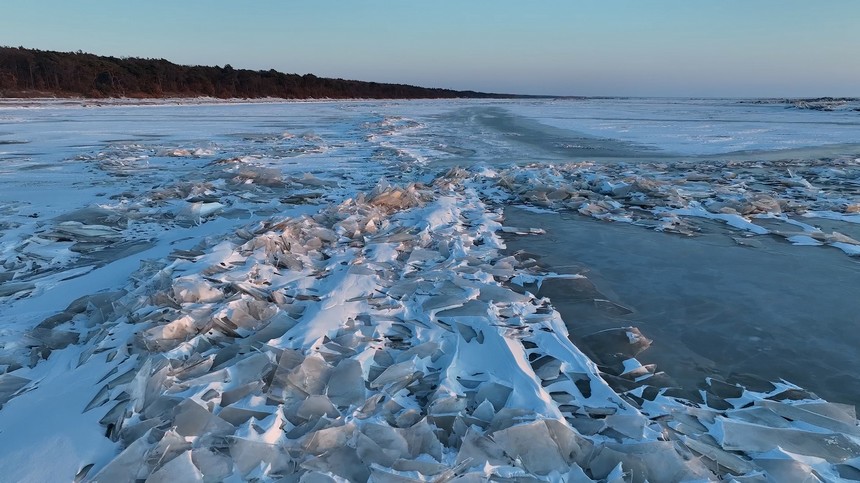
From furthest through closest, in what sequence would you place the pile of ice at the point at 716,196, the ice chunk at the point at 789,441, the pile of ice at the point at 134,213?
1. the pile of ice at the point at 716,196
2. the pile of ice at the point at 134,213
3. the ice chunk at the point at 789,441

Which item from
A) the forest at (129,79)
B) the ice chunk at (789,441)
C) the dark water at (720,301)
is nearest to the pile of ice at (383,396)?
the ice chunk at (789,441)

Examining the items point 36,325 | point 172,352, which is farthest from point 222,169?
point 172,352

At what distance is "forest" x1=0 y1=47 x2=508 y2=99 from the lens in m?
36.0

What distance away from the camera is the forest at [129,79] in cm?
3600

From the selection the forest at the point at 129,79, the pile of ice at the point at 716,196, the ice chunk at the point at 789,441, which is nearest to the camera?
the ice chunk at the point at 789,441

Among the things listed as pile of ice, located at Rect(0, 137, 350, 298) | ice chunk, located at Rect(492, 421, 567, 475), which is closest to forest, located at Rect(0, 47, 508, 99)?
pile of ice, located at Rect(0, 137, 350, 298)

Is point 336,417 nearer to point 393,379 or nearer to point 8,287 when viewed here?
point 393,379

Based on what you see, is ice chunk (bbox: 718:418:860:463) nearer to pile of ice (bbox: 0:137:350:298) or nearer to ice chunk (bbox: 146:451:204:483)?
ice chunk (bbox: 146:451:204:483)

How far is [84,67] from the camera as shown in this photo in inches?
1538

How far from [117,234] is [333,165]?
463 centimetres

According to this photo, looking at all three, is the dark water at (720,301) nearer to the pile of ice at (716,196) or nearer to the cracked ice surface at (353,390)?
the cracked ice surface at (353,390)

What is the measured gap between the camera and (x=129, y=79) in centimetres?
A: 4084

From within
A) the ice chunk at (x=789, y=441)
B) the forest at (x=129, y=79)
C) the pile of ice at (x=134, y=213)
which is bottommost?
the ice chunk at (x=789, y=441)

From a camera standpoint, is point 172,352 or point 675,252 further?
point 675,252
